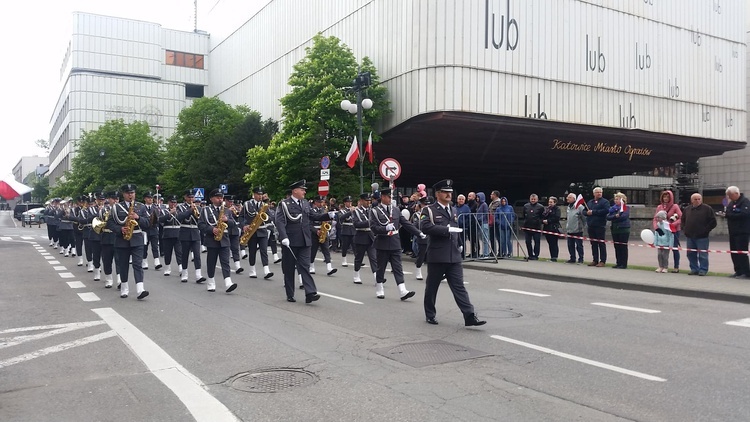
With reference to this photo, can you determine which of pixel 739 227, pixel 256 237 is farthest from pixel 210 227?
pixel 739 227

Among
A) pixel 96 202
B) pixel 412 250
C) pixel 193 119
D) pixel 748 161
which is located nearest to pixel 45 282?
pixel 96 202

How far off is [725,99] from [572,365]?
4049 centimetres

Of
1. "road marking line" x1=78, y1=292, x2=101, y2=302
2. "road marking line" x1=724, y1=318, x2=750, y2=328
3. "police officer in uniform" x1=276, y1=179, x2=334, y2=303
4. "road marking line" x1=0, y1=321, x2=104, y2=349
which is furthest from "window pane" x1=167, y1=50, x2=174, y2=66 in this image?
"road marking line" x1=724, y1=318, x2=750, y2=328

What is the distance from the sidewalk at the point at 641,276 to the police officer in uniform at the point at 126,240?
8.46m

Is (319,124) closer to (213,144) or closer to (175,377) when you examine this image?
(213,144)

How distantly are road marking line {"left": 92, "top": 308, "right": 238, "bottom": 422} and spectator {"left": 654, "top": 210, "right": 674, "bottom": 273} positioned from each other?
37.0ft

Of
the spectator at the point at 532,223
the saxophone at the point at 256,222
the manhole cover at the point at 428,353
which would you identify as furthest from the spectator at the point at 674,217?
the manhole cover at the point at 428,353

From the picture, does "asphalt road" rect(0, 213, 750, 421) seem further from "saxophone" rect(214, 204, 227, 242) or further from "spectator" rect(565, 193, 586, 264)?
"spectator" rect(565, 193, 586, 264)

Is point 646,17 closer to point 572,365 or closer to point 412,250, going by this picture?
point 412,250

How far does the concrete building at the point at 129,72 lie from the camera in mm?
70438

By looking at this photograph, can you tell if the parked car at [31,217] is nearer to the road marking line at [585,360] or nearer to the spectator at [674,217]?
the spectator at [674,217]

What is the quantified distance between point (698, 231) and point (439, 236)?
25.6ft

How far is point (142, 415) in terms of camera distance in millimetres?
4746

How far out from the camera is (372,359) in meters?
6.32
